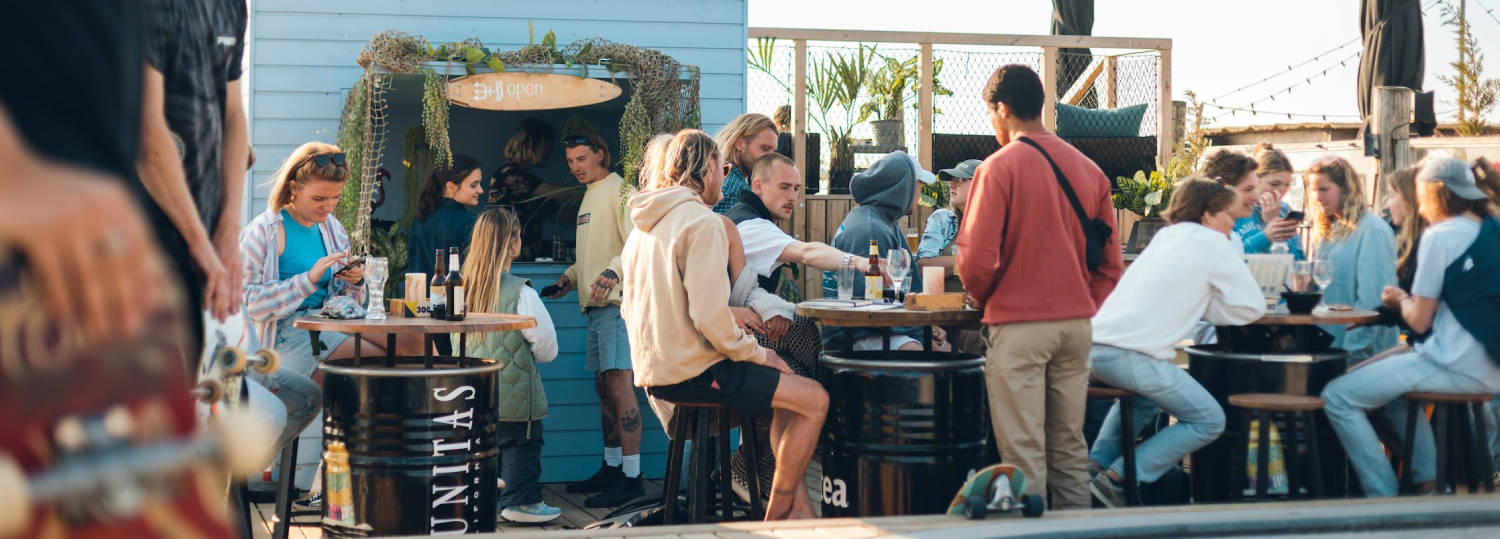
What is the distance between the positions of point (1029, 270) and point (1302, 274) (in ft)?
4.60

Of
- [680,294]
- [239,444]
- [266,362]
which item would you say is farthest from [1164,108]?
[239,444]

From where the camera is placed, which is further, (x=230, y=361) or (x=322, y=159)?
(x=322, y=159)

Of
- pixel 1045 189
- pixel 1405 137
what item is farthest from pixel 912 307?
pixel 1405 137

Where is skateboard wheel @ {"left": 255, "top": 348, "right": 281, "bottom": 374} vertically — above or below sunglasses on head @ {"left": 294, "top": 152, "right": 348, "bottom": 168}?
below

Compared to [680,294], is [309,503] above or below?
below

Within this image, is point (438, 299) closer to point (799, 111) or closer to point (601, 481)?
point (601, 481)

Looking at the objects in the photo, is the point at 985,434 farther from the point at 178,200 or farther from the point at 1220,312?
the point at 178,200

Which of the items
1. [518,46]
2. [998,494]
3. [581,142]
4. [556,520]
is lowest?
[556,520]

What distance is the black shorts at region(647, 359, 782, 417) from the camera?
4316 millimetres

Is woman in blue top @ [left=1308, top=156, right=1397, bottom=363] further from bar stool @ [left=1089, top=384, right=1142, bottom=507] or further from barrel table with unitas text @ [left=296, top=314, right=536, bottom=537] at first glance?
barrel table with unitas text @ [left=296, top=314, right=536, bottom=537]

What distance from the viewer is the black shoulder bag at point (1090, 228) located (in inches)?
170

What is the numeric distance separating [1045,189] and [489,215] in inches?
89.7

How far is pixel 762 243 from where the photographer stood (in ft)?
16.5

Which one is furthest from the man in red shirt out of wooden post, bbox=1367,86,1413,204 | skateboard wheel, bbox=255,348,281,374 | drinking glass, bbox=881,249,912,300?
wooden post, bbox=1367,86,1413,204
